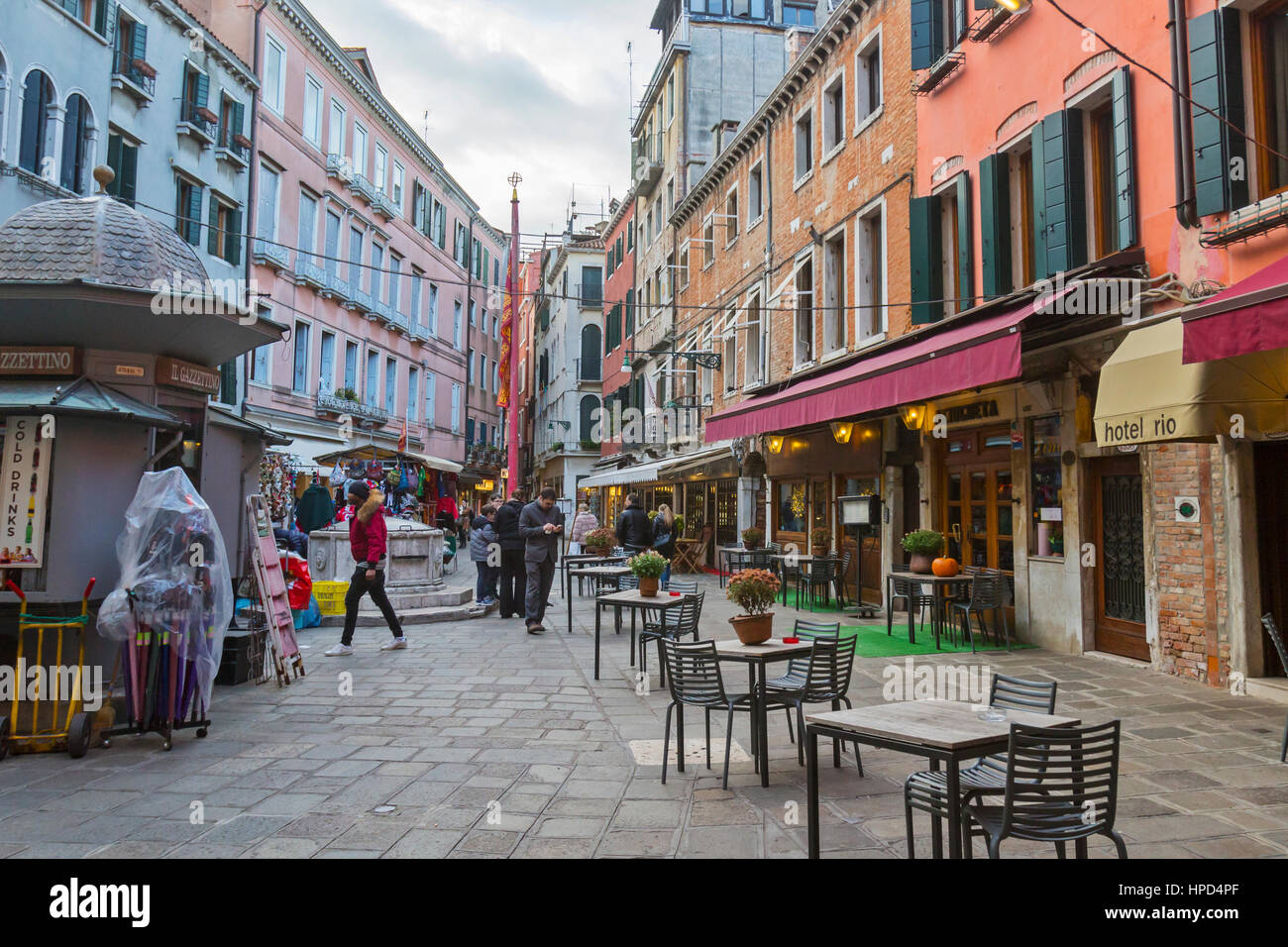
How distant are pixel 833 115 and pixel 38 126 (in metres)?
13.0

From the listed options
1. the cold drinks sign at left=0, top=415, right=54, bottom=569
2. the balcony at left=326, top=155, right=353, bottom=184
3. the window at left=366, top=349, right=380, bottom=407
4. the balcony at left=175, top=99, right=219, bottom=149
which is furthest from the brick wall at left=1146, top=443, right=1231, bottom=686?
the window at left=366, top=349, right=380, bottom=407

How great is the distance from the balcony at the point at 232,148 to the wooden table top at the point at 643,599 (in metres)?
15.3

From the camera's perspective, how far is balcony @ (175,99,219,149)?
16.7m

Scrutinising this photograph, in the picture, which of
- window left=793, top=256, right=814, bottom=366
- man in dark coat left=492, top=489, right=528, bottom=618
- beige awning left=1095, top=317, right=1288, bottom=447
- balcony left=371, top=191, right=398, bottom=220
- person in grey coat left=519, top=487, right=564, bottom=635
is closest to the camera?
beige awning left=1095, top=317, right=1288, bottom=447

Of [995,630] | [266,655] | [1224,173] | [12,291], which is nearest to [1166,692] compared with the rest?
[995,630]

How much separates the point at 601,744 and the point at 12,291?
5051 millimetres

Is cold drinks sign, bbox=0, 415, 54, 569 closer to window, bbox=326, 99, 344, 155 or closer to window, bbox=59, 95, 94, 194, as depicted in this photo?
window, bbox=59, 95, 94, 194

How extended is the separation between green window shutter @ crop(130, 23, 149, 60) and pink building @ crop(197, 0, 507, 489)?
3.71 meters

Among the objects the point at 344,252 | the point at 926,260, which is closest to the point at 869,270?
the point at 926,260

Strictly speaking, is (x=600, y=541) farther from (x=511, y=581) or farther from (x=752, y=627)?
(x=752, y=627)

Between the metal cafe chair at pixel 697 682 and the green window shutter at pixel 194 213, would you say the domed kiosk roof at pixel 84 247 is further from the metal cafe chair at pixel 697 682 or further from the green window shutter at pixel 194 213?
the green window shutter at pixel 194 213

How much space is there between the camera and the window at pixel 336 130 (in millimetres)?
23594
